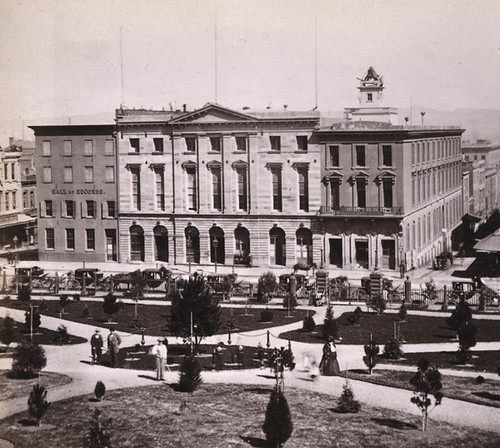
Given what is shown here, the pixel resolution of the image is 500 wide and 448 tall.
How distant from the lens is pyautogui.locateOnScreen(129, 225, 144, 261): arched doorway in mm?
70312

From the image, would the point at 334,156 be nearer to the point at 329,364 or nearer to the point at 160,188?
the point at 160,188

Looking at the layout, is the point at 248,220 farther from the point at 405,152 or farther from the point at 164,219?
the point at 405,152

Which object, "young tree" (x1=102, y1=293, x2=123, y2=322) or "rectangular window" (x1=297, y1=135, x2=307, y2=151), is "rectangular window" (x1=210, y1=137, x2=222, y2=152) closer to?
"rectangular window" (x1=297, y1=135, x2=307, y2=151)

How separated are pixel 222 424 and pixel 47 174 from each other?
4775 cm

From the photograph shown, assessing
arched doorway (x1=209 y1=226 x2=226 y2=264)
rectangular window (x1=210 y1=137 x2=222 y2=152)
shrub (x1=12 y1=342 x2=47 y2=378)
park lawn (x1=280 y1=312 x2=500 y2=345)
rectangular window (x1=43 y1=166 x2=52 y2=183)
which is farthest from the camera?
rectangular window (x1=43 y1=166 x2=52 y2=183)

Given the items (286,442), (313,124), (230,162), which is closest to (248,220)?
(230,162)

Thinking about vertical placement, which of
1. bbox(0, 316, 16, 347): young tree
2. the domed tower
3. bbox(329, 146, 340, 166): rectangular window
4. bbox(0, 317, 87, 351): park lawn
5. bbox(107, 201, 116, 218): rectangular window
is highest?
the domed tower

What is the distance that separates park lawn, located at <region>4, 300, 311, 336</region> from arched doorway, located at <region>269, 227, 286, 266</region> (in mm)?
16797

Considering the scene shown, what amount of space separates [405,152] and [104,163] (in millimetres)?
23829

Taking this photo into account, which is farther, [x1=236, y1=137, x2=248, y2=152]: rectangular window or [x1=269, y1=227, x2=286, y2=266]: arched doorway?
[x1=236, y1=137, x2=248, y2=152]: rectangular window

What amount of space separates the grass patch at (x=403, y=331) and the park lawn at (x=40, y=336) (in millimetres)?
9800

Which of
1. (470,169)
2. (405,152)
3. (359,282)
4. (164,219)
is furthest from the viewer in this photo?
(470,169)

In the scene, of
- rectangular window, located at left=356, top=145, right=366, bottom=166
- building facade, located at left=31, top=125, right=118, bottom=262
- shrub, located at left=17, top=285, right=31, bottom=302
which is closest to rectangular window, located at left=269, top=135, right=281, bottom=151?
rectangular window, located at left=356, top=145, right=366, bottom=166

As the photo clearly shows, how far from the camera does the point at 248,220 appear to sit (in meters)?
67.4
